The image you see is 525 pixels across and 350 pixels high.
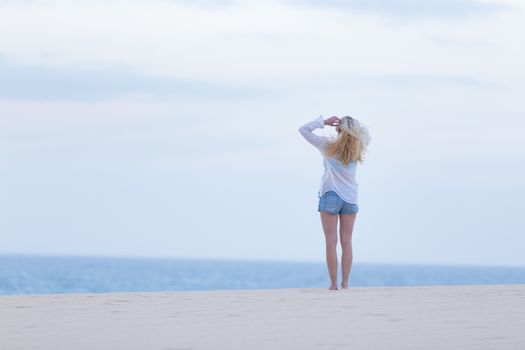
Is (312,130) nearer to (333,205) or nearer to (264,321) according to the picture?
(333,205)

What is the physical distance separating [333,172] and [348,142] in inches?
13.9

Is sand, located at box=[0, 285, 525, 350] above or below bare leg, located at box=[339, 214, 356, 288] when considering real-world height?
below

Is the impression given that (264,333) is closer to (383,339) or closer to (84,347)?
(383,339)

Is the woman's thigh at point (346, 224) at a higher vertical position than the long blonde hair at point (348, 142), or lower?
lower

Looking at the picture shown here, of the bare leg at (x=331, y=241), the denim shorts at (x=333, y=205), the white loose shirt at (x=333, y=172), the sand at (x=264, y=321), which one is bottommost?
the sand at (x=264, y=321)

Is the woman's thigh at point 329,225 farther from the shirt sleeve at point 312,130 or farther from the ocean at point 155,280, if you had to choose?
the ocean at point 155,280

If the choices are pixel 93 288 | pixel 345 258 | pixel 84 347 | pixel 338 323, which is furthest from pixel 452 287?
pixel 93 288

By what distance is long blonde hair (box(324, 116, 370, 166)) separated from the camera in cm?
1072

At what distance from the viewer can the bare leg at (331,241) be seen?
10922 mm

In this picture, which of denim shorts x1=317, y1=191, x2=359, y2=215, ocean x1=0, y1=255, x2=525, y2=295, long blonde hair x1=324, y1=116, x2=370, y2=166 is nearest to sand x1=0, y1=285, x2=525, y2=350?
denim shorts x1=317, y1=191, x2=359, y2=215

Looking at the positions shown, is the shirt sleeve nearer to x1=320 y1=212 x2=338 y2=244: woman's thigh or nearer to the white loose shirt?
the white loose shirt

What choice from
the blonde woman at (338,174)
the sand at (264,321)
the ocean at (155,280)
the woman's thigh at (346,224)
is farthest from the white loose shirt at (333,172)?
the ocean at (155,280)

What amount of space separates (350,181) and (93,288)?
54.6m

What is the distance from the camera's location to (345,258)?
11.1 metres
